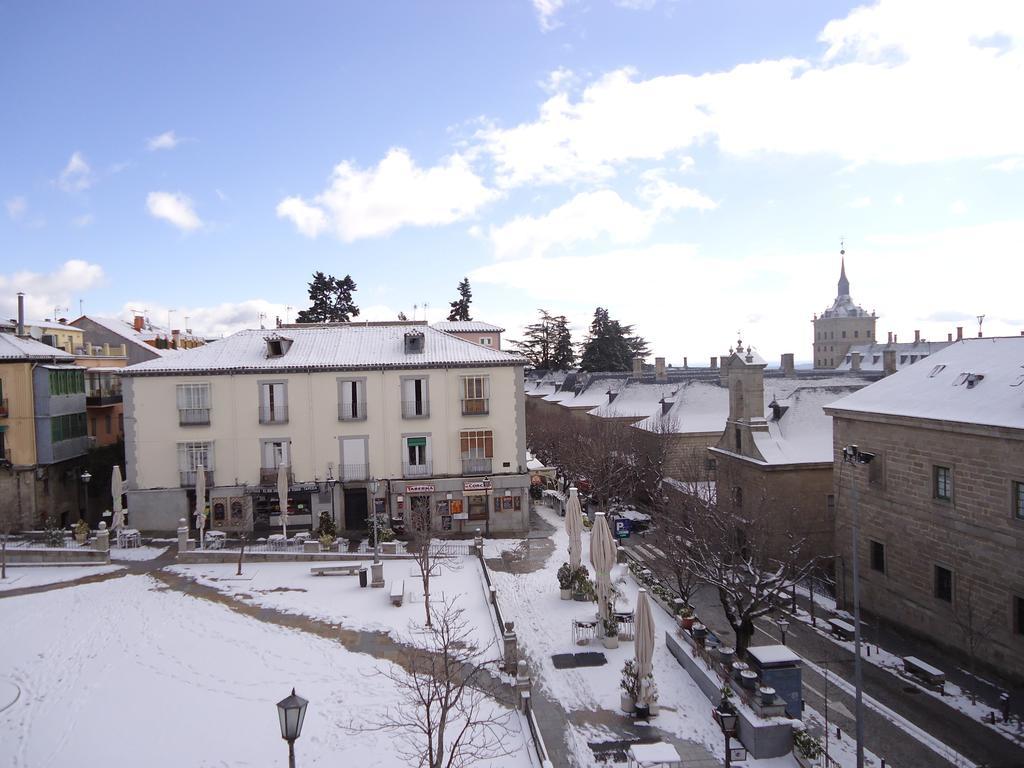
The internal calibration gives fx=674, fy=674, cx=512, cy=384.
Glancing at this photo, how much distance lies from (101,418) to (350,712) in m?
32.0

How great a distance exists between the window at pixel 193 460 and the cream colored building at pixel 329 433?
5cm

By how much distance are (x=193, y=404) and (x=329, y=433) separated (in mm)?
6352

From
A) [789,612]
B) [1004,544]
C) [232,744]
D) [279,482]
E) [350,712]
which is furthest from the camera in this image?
[279,482]

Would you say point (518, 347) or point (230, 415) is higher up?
Result: point (518, 347)

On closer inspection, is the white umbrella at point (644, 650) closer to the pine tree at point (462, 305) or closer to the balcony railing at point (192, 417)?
the balcony railing at point (192, 417)

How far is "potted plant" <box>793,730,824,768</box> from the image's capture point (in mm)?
13680

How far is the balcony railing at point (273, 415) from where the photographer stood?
31.6 m

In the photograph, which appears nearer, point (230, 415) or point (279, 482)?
point (279, 482)

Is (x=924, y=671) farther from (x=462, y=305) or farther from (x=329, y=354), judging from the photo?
(x=462, y=305)

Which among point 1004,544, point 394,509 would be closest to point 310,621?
point 394,509

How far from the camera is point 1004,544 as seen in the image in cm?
1898

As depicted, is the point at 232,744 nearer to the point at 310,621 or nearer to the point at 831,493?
the point at 310,621

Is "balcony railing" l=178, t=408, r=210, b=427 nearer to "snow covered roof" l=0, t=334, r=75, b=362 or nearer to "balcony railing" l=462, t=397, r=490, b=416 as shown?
"snow covered roof" l=0, t=334, r=75, b=362

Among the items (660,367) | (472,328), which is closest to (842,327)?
(660,367)
